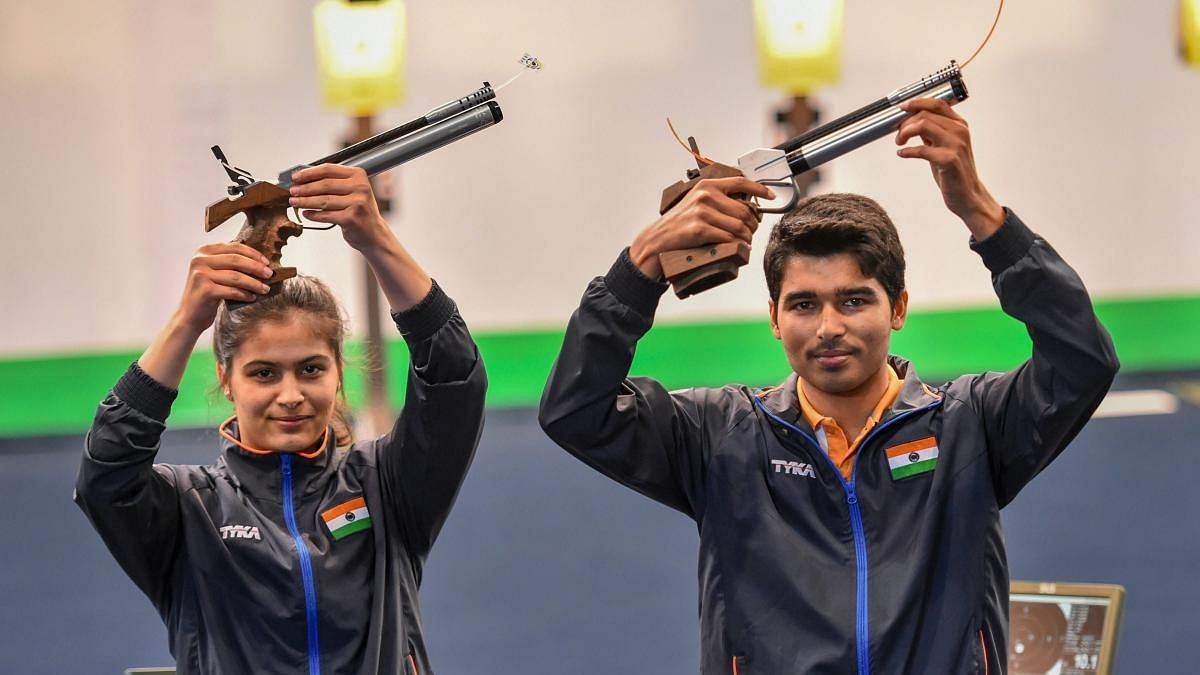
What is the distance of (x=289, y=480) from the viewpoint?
293 centimetres

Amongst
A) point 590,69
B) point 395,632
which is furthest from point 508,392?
point 395,632

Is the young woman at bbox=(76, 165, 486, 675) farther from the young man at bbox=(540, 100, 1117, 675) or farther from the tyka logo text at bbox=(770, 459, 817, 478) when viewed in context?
the tyka logo text at bbox=(770, 459, 817, 478)

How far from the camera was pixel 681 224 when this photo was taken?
2.62 meters

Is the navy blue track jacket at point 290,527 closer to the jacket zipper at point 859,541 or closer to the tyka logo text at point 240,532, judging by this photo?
the tyka logo text at point 240,532

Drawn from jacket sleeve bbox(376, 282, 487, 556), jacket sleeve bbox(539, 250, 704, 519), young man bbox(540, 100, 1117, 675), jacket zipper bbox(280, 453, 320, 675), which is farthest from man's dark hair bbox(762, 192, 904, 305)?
jacket zipper bbox(280, 453, 320, 675)

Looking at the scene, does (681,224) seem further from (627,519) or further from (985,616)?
(627,519)

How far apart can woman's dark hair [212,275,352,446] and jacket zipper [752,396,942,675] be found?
32.2 inches

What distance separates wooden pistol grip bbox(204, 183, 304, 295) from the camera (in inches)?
110

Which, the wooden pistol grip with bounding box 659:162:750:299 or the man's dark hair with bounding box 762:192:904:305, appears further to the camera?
the man's dark hair with bounding box 762:192:904:305

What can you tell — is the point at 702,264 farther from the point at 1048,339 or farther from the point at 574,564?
the point at 574,564

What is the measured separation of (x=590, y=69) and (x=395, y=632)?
7712mm

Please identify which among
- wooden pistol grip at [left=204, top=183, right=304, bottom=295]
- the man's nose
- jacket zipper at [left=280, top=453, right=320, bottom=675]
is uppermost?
wooden pistol grip at [left=204, top=183, right=304, bottom=295]

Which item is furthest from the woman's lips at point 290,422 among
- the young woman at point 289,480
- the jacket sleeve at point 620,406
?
the jacket sleeve at point 620,406

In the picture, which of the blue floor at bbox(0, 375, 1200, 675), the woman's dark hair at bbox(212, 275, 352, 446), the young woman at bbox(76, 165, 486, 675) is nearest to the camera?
the young woman at bbox(76, 165, 486, 675)
